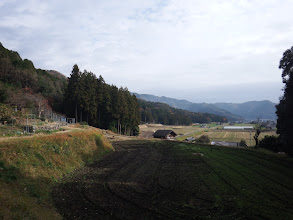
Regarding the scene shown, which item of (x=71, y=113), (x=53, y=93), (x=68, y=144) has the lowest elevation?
(x=68, y=144)

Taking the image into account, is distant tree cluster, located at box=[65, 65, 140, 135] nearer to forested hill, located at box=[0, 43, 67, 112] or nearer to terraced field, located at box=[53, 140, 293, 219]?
forested hill, located at box=[0, 43, 67, 112]

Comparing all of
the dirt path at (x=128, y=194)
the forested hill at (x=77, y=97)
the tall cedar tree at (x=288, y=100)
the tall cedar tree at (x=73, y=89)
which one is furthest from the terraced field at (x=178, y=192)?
the tall cedar tree at (x=73, y=89)

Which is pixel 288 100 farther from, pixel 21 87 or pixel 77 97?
pixel 21 87

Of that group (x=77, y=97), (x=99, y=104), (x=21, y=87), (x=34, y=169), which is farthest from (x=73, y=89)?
(x=34, y=169)

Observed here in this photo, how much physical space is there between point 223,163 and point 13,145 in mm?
15347

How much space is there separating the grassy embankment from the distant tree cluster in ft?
66.7

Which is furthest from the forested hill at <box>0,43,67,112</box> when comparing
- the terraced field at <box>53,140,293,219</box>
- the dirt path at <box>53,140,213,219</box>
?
the dirt path at <box>53,140,213,219</box>

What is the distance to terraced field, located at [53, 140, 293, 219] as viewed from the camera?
7.88m

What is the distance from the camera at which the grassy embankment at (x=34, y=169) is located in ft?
22.2

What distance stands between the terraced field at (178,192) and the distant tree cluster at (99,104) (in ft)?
78.4

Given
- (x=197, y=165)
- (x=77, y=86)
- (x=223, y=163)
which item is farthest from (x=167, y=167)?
(x=77, y=86)

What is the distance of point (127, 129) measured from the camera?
Result: 4575cm

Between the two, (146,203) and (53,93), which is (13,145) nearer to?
(146,203)

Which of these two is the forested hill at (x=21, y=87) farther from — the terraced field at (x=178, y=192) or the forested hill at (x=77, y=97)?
the terraced field at (x=178, y=192)
